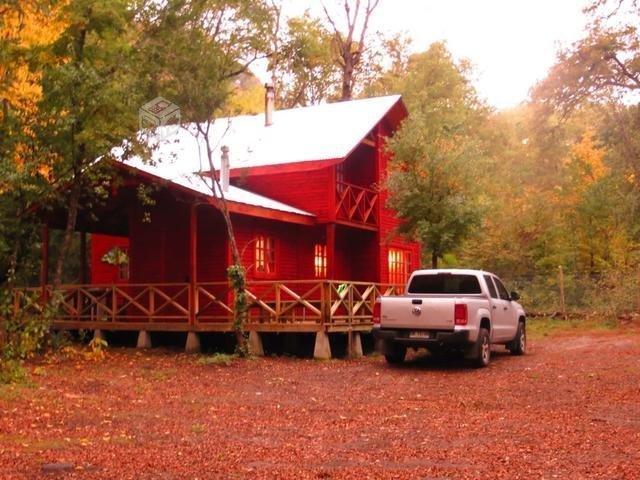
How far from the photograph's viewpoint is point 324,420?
889 cm

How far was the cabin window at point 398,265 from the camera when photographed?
24.7 m

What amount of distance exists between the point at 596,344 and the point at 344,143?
8.30 m

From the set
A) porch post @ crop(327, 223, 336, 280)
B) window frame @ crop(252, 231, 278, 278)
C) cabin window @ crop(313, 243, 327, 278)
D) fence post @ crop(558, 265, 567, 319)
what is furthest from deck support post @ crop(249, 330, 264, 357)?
fence post @ crop(558, 265, 567, 319)

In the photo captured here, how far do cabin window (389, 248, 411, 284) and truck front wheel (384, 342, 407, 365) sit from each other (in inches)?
388

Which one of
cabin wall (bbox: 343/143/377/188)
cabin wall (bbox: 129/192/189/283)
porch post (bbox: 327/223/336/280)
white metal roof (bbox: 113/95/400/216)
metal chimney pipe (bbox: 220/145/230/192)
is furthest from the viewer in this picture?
cabin wall (bbox: 343/143/377/188)

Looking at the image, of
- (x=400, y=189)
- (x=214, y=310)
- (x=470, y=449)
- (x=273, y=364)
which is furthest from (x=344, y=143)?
(x=470, y=449)

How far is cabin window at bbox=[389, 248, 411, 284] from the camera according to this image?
24.7 m

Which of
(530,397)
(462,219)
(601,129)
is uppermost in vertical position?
(601,129)

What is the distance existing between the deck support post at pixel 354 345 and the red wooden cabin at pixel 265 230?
22 centimetres

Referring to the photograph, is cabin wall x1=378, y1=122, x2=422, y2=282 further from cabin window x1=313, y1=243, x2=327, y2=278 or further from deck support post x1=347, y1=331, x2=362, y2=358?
deck support post x1=347, y1=331, x2=362, y2=358

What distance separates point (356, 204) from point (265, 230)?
2.98 metres

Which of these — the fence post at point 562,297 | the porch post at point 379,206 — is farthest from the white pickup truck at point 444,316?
the fence post at point 562,297

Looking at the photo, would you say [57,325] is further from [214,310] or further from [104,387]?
[104,387]

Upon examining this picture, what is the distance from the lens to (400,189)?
2089cm
